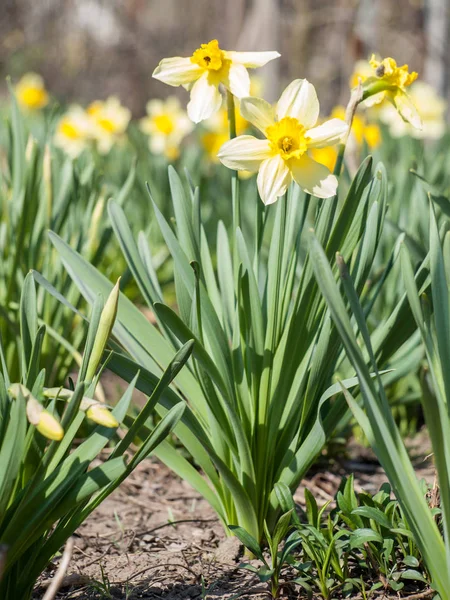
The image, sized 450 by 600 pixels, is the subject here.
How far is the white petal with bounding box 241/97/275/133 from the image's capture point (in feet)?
3.71

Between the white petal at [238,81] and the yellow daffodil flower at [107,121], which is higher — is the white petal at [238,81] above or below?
below

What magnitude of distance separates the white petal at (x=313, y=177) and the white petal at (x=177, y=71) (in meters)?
0.27

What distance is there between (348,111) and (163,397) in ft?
1.95

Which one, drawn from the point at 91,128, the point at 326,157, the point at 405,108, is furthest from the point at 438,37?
the point at 405,108

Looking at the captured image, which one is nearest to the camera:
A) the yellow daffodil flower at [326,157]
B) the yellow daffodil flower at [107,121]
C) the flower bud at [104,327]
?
the flower bud at [104,327]

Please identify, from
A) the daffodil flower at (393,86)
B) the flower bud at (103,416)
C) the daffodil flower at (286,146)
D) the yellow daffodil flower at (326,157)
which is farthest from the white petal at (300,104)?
the yellow daffodil flower at (326,157)

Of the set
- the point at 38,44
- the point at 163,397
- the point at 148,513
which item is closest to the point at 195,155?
the point at 148,513

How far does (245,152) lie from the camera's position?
3.74 feet

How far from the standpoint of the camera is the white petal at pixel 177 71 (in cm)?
125

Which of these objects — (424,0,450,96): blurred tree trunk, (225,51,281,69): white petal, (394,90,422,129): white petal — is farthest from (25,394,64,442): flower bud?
(424,0,450,96): blurred tree trunk

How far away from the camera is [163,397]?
1.21 m

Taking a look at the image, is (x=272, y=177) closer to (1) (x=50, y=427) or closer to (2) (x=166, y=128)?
(1) (x=50, y=427)

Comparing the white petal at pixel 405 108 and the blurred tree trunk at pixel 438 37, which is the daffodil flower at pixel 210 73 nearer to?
the white petal at pixel 405 108

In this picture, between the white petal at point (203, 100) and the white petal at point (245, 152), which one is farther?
the white petal at point (203, 100)
